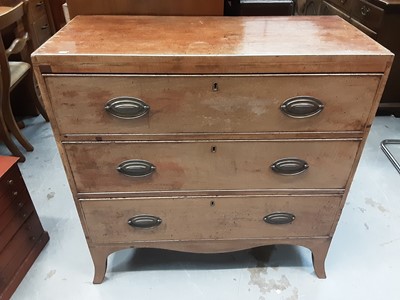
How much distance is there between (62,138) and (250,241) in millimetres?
794

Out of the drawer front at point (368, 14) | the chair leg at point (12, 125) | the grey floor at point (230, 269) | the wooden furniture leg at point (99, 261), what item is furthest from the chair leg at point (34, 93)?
the drawer front at point (368, 14)

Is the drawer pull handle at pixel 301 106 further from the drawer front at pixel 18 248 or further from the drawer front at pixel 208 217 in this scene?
the drawer front at pixel 18 248

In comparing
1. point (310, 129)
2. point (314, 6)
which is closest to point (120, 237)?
point (310, 129)

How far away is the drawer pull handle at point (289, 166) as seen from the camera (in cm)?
109

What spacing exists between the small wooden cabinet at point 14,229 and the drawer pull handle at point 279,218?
3.36ft

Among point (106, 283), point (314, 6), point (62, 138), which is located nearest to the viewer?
point (62, 138)

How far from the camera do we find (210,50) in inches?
36.2

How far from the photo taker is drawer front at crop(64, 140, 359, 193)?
1.05 metres

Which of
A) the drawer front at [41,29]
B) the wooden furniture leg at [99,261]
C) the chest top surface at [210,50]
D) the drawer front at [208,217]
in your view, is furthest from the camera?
the drawer front at [41,29]

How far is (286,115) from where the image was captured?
3.25ft

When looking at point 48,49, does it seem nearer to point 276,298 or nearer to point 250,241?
point 250,241

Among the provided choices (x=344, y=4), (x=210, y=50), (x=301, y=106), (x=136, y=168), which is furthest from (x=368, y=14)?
(x=136, y=168)

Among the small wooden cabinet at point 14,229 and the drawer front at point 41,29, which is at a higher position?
the drawer front at point 41,29

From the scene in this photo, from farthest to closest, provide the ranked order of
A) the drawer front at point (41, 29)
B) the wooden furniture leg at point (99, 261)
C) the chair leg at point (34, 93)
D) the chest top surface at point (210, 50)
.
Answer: the drawer front at point (41, 29) → the chair leg at point (34, 93) → the wooden furniture leg at point (99, 261) → the chest top surface at point (210, 50)
